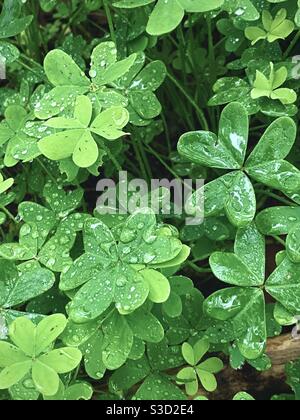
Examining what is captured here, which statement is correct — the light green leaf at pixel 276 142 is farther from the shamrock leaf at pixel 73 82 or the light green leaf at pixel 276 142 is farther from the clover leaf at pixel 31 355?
the clover leaf at pixel 31 355

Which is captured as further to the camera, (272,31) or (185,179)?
(185,179)

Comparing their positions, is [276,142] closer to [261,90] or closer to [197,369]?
[261,90]

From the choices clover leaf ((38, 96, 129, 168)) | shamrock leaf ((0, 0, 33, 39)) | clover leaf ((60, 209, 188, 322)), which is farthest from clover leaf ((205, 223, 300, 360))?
shamrock leaf ((0, 0, 33, 39))

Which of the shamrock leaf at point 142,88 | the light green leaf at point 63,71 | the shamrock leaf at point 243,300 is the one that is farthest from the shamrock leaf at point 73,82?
the shamrock leaf at point 243,300

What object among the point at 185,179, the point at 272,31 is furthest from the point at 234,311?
the point at 272,31

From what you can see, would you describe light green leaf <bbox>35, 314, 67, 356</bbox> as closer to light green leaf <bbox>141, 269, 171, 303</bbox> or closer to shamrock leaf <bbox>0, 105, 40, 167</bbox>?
light green leaf <bbox>141, 269, 171, 303</bbox>
